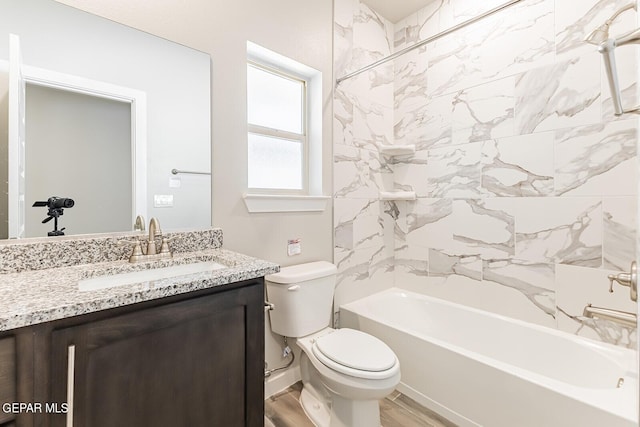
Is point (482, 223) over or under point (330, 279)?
over

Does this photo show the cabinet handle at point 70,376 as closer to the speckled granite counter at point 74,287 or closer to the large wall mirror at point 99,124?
the speckled granite counter at point 74,287

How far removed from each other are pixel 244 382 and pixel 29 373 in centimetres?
61

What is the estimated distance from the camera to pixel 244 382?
1079 millimetres

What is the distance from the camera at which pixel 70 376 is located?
0.74 metres

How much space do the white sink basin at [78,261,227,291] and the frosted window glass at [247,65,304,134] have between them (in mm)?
1030

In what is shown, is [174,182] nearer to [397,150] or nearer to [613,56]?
[613,56]

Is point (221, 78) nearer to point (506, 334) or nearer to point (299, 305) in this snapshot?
point (299, 305)

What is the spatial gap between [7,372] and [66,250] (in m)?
0.59

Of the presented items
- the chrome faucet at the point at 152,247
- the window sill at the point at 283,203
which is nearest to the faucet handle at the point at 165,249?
the chrome faucet at the point at 152,247

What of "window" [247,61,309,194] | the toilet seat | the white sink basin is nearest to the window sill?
"window" [247,61,309,194]

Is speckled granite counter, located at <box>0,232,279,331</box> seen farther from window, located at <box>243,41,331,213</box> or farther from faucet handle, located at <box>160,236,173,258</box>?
window, located at <box>243,41,331,213</box>

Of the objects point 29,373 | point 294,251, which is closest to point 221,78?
point 294,251

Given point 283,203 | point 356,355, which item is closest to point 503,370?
point 356,355

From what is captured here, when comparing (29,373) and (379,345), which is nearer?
(29,373)
